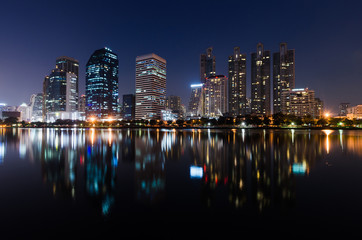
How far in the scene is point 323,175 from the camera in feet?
45.5

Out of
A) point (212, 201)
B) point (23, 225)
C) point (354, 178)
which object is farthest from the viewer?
point (354, 178)

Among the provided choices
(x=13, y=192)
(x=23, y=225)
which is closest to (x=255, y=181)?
(x=23, y=225)

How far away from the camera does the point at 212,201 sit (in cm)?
919

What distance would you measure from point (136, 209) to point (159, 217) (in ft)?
3.96

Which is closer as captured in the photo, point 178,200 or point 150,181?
point 178,200

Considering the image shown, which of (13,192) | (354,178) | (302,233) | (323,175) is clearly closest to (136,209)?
(302,233)

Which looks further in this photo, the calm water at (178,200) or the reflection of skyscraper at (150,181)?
the reflection of skyscraper at (150,181)

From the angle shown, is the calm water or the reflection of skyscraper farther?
the reflection of skyscraper

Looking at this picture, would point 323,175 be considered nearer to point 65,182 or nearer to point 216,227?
point 216,227

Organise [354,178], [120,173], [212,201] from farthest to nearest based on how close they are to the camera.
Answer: [120,173], [354,178], [212,201]

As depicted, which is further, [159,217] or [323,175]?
[323,175]

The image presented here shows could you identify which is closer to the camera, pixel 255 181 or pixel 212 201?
pixel 212 201

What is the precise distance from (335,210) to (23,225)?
11568 mm

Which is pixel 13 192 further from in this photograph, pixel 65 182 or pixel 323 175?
pixel 323 175
